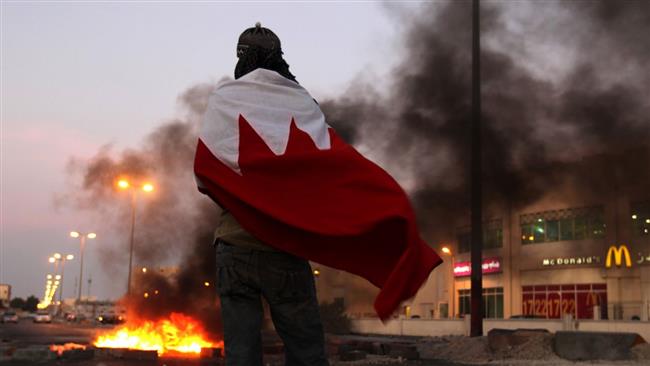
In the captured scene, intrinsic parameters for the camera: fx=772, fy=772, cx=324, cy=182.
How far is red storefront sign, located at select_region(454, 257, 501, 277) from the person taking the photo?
157 feet

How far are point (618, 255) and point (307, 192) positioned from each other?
3992 centimetres

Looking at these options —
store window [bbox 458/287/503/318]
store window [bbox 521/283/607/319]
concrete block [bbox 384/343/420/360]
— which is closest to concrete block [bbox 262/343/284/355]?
concrete block [bbox 384/343/420/360]

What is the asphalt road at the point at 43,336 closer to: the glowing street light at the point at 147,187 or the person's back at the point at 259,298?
the glowing street light at the point at 147,187

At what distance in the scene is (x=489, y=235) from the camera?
161ft

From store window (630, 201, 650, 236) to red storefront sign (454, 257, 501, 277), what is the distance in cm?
1072

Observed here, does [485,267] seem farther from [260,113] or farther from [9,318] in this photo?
[260,113]

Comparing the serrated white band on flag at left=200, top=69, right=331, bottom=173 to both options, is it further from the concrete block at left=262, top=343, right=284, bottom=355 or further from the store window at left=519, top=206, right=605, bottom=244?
the store window at left=519, top=206, right=605, bottom=244

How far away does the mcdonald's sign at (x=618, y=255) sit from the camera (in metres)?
38.5

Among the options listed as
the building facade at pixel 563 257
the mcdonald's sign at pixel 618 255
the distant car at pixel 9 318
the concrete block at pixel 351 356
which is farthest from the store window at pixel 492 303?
the concrete block at pixel 351 356

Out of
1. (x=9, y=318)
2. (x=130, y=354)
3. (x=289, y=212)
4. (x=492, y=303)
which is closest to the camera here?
(x=289, y=212)

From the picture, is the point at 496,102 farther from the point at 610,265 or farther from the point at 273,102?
the point at 273,102

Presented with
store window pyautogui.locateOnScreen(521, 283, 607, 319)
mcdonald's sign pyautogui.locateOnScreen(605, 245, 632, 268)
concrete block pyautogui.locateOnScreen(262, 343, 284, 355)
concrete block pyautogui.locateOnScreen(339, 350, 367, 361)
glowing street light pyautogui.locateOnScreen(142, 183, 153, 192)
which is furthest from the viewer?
store window pyautogui.locateOnScreen(521, 283, 607, 319)

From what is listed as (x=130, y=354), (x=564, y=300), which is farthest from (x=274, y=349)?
(x=564, y=300)

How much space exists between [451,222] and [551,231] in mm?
11271
